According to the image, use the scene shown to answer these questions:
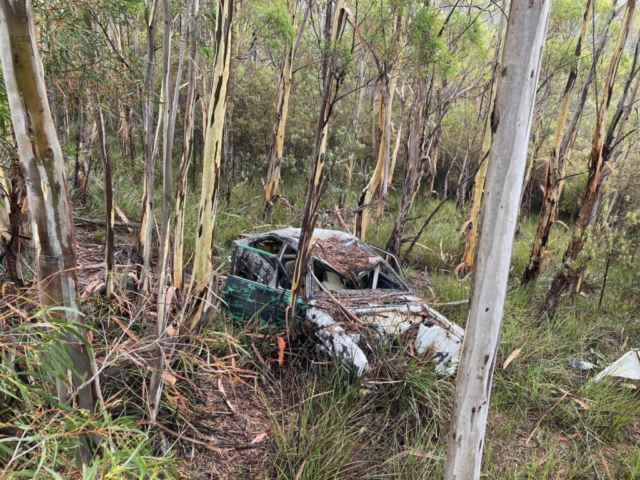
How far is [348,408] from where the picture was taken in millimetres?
3734

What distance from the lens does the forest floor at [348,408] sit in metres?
3.22

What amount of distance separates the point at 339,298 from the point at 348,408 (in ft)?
4.34

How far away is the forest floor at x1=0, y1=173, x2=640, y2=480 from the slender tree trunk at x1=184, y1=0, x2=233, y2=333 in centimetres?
30

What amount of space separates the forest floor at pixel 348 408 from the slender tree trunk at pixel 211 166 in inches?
11.7

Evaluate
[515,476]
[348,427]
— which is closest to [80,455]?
[348,427]

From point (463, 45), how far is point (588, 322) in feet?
22.0

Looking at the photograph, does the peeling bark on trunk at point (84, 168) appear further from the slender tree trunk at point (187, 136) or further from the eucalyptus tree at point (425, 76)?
the eucalyptus tree at point (425, 76)

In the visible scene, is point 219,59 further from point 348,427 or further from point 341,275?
point 348,427

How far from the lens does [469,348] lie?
2080 mm

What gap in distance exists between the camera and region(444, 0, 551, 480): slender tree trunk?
1822 mm

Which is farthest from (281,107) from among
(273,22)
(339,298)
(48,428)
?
(48,428)

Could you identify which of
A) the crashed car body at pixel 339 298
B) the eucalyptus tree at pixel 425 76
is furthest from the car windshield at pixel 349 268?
the eucalyptus tree at pixel 425 76

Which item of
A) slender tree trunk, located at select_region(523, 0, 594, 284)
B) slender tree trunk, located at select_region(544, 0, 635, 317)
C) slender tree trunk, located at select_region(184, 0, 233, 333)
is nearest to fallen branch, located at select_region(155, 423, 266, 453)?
slender tree trunk, located at select_region(184, 0, 233, 333)

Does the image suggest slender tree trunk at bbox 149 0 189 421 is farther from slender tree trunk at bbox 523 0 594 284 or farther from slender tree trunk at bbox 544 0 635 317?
slender tree trunk at bbox 523 0 594 284
